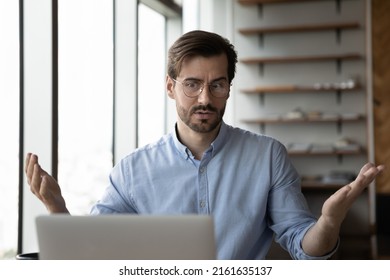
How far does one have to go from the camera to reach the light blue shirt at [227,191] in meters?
1.77

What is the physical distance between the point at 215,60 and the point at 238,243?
0.61 meters

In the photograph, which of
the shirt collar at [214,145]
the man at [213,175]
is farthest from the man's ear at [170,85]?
the shirt collar at [214,145]

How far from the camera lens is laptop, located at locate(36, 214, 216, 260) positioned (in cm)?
101

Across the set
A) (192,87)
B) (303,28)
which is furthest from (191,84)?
(303,28)

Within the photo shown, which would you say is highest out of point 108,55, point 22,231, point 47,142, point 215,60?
point 108,55

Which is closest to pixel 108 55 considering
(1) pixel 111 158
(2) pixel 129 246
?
(1) pixel 111 158

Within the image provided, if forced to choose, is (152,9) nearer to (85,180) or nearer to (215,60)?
(85,180)

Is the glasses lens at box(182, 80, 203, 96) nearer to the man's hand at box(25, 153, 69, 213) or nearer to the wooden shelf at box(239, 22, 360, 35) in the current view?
the man's hand at box(25, 153, 69, 213)

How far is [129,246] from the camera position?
1.03 m

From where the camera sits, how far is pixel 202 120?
1821 mm

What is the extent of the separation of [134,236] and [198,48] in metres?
0.96

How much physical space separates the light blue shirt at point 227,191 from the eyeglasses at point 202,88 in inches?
6.1

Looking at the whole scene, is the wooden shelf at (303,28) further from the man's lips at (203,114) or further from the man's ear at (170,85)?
the man's lips at (203,114)

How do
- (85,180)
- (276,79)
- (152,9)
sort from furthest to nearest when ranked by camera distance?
(276,79) < (152,9) < (85,180)
